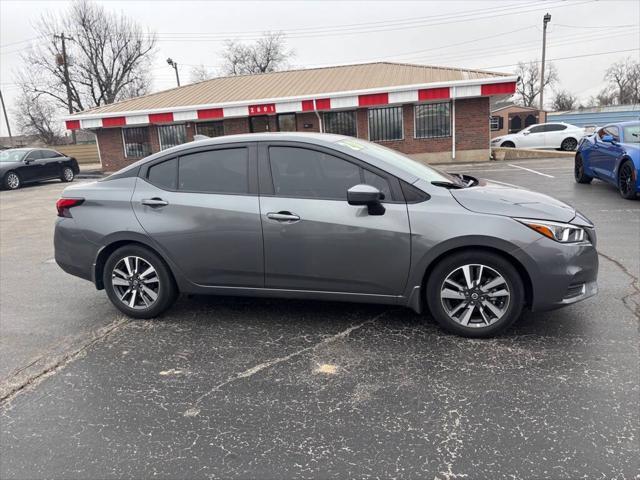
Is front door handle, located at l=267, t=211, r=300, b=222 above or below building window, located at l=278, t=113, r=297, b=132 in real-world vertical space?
below

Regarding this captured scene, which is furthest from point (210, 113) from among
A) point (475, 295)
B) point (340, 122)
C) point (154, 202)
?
point (475, 295)

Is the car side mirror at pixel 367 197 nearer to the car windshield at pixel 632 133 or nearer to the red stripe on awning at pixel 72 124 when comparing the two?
the car windshield at pixel 632 133

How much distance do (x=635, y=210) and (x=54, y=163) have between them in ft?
63.8

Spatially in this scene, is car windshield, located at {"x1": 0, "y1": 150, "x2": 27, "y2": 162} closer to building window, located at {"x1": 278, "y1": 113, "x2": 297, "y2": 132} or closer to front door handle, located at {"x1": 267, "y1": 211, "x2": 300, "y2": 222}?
building window, located at {"x1": 278, "y1": 113, "x2": 297, "y2": 132}

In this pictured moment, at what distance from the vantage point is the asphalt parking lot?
2441 millimetres

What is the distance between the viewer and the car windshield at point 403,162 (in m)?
3.96

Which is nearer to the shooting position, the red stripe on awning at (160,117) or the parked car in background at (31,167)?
the parked car in background at (31,167)

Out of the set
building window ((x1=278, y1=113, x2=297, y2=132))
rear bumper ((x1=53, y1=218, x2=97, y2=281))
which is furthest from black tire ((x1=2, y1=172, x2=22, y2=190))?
rear bumper ((x1=53, y1=218, x2=97, y2=281))

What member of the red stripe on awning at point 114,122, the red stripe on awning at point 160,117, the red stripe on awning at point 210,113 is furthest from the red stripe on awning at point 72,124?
the red stripe on awning at point 210,113

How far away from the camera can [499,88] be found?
1839 cm

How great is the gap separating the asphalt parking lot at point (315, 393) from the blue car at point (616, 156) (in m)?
5.06

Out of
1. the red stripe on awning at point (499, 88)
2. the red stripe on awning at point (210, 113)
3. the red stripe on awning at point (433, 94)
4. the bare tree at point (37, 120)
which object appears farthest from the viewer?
the bare tree at point (37, 120)

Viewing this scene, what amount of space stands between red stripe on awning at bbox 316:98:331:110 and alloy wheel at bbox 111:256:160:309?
54.1 ft

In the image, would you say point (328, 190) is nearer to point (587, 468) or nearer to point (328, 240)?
point (328, 240)
